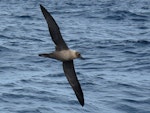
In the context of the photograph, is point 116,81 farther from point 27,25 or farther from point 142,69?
point 27,25

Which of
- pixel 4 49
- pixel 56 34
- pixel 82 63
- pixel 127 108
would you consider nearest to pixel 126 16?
pixel 4 49

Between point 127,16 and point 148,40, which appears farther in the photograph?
point 127,16

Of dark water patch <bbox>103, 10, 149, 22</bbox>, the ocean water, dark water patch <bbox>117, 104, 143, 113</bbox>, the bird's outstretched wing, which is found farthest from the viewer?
dark water patch <bbox>103, 10, 149, 22</bbox>

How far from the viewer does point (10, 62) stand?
17.5 m

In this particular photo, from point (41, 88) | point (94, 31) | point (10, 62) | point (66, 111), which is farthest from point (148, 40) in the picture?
point (66, 111)

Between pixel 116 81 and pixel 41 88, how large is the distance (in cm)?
238

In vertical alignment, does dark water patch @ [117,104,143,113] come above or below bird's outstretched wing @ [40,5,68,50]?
below

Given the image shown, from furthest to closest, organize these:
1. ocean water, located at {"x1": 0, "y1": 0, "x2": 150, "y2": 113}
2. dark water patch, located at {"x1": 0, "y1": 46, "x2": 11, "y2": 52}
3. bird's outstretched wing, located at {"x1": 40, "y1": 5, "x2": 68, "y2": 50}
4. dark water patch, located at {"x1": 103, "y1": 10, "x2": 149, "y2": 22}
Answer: dark water patch, located at {"x1": 103, "y1": 10, "x2": 149, "y2": 22} → dark water patch, located at {"x1": 0, "y1": 46, "x2": 11, "y2": 52} → ocean water, located at {"x1": 0, "y1": 0, "x2": 150, "y2": 113} → bird's outstretched wing, located at {"x1": 40, "y1": 5, "x2": 68, "y2": 50}

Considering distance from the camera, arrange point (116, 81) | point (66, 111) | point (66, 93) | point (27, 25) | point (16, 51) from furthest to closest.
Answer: point (27, 25), point (16, 51), point (116, 81), point (66, 93), point (66, 111)

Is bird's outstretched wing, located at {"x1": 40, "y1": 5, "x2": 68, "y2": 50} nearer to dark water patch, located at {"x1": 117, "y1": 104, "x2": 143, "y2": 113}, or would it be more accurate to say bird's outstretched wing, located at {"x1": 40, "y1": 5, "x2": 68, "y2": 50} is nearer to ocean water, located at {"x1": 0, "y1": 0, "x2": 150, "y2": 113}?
ocean water, located at {"x1": 0, "y1": 0, "x2": 150, "y2": 113}

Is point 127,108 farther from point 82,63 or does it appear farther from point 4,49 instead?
point 4,49

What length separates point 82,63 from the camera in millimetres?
17750

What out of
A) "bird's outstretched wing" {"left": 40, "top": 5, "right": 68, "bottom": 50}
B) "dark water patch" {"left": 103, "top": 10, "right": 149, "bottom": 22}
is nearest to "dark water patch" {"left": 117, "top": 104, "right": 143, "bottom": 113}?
"bird's outstretched wing" {"left": 40, "top": 5, "right": 68, "bottom": 50}

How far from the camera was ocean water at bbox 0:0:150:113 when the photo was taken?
526 inches
